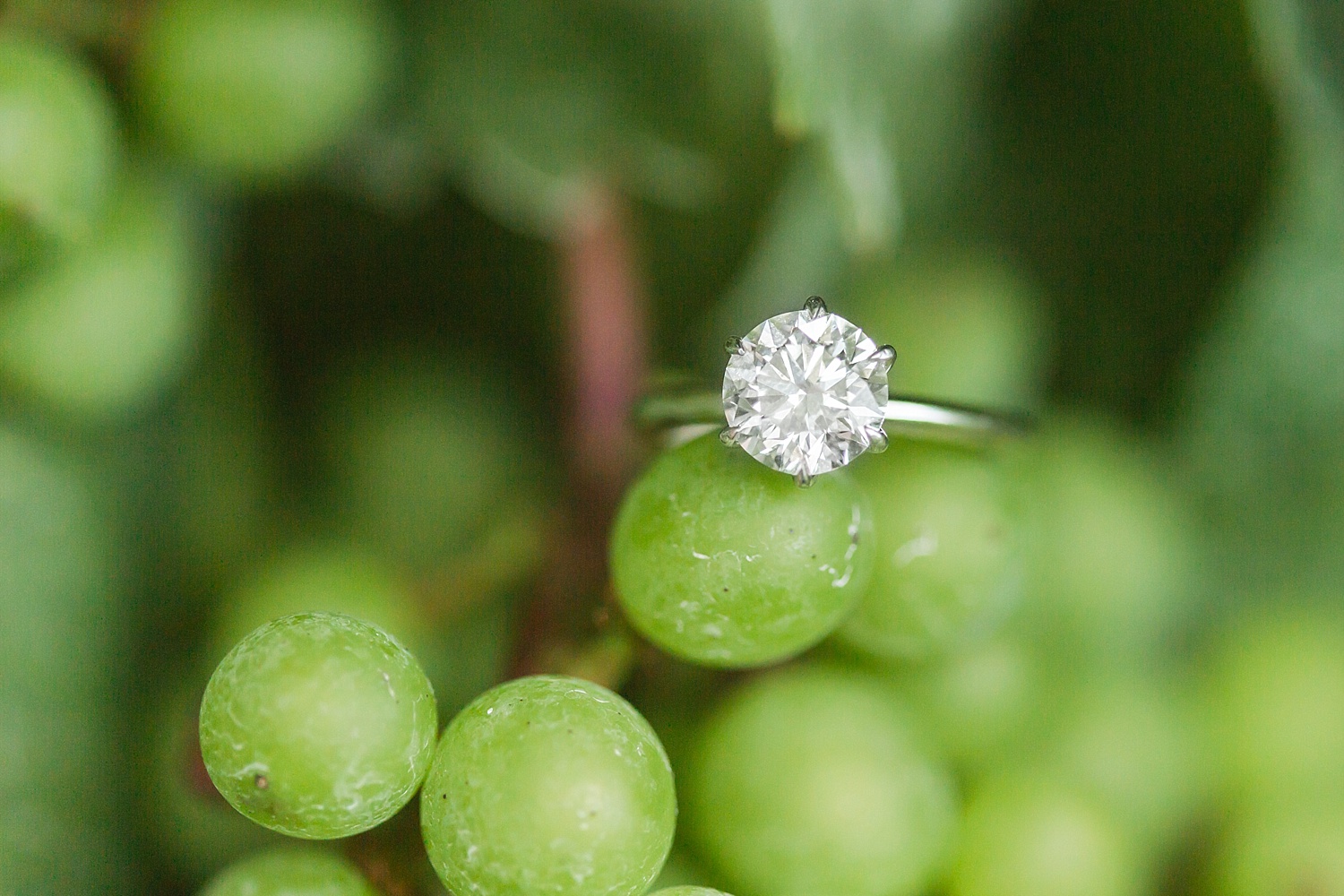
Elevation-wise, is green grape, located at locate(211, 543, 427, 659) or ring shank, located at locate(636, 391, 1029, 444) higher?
ring shank, located at locate(636, 391, 1029, 444)

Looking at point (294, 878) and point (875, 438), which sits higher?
point (875, 438)

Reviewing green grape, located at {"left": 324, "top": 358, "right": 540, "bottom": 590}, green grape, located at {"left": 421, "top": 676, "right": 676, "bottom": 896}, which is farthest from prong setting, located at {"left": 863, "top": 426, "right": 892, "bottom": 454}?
green grape, located at {"left": 324, "top": 358, "right": 540, "bottom": 590}

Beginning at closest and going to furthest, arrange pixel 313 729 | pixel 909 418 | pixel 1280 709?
pixel 313 729 < pixel 909 418 < pixel 1280 709

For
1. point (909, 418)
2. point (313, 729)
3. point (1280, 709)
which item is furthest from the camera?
point (1280, 709)

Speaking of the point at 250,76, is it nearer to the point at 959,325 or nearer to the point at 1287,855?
the point at 959,325

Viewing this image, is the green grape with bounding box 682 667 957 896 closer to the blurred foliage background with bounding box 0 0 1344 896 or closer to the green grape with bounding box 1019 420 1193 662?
the blurred foliage background with bounding box 0 0 1344 896

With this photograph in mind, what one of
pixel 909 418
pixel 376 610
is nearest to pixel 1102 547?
pixel 909 418

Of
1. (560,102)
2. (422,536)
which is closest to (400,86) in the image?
(560,102)

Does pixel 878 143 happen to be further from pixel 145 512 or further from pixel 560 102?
pixel 145 512

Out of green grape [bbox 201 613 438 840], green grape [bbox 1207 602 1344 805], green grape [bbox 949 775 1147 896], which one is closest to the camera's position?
green grape [bbox 201 613 438 840]
